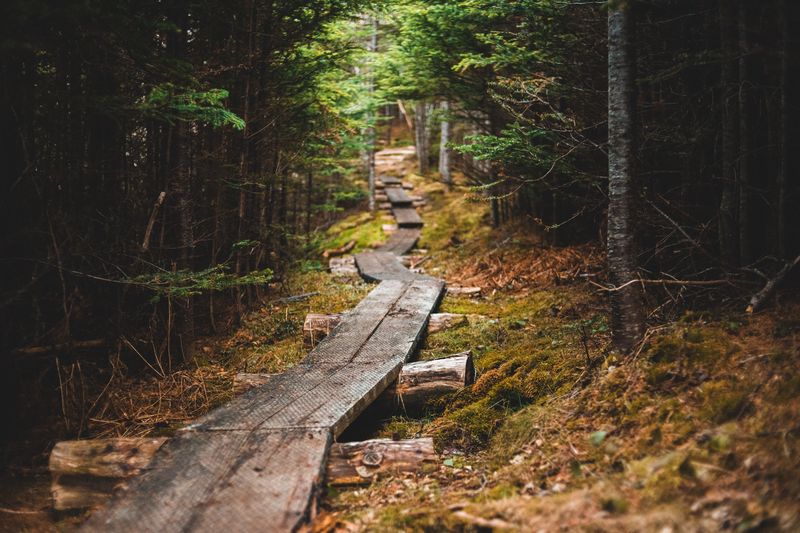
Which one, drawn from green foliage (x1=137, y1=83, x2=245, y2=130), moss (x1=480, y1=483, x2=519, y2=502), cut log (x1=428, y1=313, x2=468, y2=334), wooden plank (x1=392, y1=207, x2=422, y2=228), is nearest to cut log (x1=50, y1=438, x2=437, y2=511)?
moss (x1=480, y1=483, x2=519, y2=502)

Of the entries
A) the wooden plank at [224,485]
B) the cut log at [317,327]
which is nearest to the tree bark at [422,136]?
the cut log at [317,327]

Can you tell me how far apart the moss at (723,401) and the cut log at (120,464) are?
6.49 ft

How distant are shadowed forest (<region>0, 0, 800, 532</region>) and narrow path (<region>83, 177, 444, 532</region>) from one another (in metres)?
0.11

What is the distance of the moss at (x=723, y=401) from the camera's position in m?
2.92

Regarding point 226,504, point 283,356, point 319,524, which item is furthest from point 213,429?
point 283,356

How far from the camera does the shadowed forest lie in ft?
9.83

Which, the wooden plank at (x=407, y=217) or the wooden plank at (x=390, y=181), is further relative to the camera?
the wooden plank at (x=390, y=181)

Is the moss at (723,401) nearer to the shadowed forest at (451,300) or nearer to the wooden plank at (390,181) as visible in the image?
the shadowed forest at (451,300)

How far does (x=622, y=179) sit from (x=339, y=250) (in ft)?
41.7

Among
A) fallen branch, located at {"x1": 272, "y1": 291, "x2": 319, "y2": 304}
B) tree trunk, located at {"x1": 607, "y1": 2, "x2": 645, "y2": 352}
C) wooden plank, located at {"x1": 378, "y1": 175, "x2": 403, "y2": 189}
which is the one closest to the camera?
tree trunk, located at {"x1": 607, "y1": 2, "x2": 645, "y2": 352}

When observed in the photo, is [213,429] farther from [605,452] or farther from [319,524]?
[605,452]

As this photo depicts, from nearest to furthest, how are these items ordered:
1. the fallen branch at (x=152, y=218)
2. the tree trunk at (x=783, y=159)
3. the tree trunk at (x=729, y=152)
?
the tree trunk at (x=783, y=159)
the tree trunk at (x=729, y=152)
the fallen branch at (x=152, y=218)

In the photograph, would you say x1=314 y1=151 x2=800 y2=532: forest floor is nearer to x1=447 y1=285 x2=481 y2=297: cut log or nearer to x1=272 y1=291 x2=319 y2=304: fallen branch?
x1=447 y1=285 x2=481 y2=297: cut log

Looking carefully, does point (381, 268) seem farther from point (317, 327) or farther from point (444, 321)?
point (317, 327)
